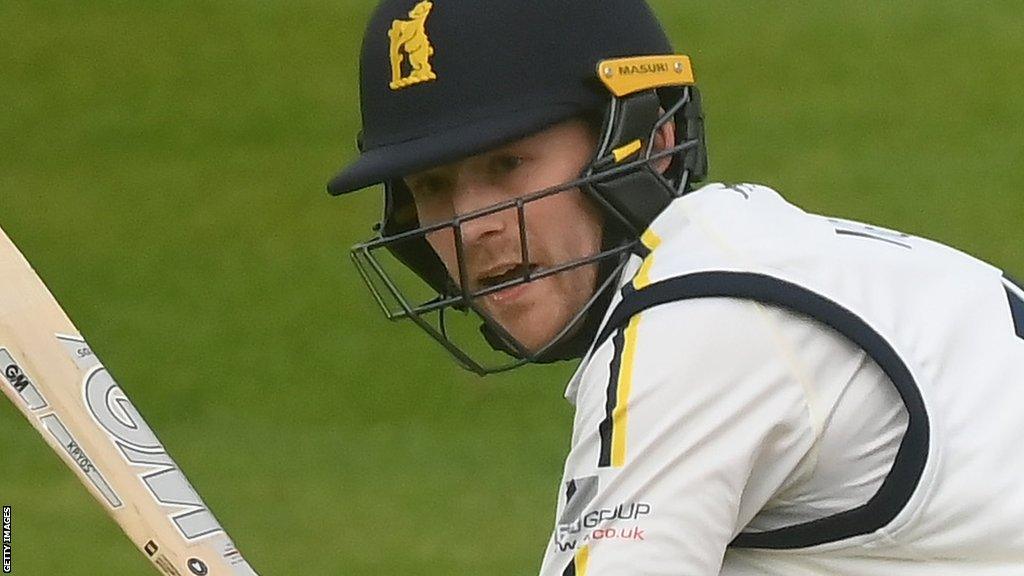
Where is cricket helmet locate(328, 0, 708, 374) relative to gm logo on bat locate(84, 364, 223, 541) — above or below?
above

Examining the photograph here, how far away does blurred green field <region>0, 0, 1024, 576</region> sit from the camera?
6016mm

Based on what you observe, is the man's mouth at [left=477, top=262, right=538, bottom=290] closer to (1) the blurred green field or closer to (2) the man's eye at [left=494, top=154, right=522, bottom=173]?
(2) the man's eye at [left=494, top=154, right=522, bottom=173]

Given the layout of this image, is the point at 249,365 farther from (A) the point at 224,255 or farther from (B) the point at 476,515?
(B) the point at 476,515

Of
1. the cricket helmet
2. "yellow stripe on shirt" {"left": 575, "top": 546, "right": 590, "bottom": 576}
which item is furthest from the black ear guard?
"yellow stripe on shirt" {"left": 575, "top": 546, "right": 590, "bottom": 576}

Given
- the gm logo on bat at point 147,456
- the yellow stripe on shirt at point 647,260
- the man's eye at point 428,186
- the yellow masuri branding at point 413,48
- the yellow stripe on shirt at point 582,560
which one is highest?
the yellow masuri branding at point 413,48

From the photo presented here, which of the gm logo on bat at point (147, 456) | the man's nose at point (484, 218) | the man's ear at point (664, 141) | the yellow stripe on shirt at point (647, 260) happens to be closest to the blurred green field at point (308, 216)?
the gm logo on bat at point (147, 456)

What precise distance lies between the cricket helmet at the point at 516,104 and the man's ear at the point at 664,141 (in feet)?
0.06

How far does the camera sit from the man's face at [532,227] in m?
2.57

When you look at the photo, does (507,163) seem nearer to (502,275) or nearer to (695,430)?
(502,275)

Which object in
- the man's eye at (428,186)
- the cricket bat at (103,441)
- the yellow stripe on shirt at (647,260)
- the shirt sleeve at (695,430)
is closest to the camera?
the shirt sleeve at (695,430)

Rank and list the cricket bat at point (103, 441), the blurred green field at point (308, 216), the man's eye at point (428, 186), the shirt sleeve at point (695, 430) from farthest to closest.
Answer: the blurred green field at point (308, 216) < the cricket bat at point (103, 441) < the man's eye at point (428, 186) < the shirt sleeve at point (695, 430)

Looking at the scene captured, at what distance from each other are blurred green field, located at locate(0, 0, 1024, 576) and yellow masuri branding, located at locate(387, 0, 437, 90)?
3.10 metres

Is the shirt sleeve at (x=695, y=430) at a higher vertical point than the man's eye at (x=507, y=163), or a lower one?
lower

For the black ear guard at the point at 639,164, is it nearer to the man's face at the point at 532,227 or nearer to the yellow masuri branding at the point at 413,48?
the man's face at the point at 532,227
